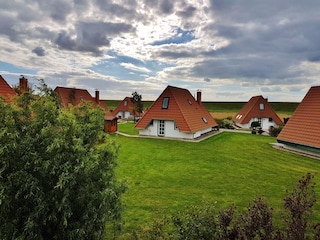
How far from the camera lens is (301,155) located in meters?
21.9

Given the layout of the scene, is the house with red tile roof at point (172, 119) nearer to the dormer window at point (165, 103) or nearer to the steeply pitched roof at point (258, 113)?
the dormer window at point (165, 103)

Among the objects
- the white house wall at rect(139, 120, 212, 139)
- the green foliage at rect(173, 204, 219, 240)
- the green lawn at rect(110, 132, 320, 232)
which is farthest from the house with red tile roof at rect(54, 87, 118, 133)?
the green foliage at rect(173, 204, 219, 240)

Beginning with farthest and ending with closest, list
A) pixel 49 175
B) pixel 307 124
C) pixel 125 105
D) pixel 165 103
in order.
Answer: pixel 125 105 < pixel 165 103 < pixel 307 124 < pixel 49 175

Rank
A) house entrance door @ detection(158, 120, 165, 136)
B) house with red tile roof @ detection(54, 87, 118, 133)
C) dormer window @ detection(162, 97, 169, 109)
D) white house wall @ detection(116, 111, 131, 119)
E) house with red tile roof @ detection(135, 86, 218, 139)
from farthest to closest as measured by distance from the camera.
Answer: white house wall @ detection(116, 111, 131, 119), house with red tile roof @ detection(54, 87, 118, 133), dormer window @ detection(162, 97, 169, 109), house entrance door @ detection(158, 120, 165, 136), house with red tile roof @ detection(135, 86, 218, 139)

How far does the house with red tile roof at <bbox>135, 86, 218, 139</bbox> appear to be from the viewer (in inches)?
1185

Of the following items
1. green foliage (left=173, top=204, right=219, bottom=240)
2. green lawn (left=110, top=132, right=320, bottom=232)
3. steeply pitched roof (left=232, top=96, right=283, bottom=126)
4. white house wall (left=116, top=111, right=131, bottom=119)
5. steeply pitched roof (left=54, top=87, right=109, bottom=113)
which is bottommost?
green lawn (left=110, top=132, right=320, bottom=232)

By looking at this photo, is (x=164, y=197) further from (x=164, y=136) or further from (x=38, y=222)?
(x=164, y=136)

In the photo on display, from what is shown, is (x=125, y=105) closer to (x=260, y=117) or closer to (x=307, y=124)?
(x=260, y=117)

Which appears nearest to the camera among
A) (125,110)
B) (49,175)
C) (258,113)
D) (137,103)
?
(49,175)

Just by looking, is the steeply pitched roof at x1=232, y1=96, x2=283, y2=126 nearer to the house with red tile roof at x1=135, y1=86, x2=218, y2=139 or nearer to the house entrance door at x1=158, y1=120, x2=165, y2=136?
the house with red tile roof at x1=135, y1=86, x2=218, y2=139

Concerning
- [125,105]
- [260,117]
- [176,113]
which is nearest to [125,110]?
[125,105]

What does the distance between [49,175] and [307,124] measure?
80.8ft

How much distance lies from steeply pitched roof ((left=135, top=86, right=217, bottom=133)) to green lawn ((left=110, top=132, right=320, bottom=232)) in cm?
417

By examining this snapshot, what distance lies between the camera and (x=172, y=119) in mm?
30422
